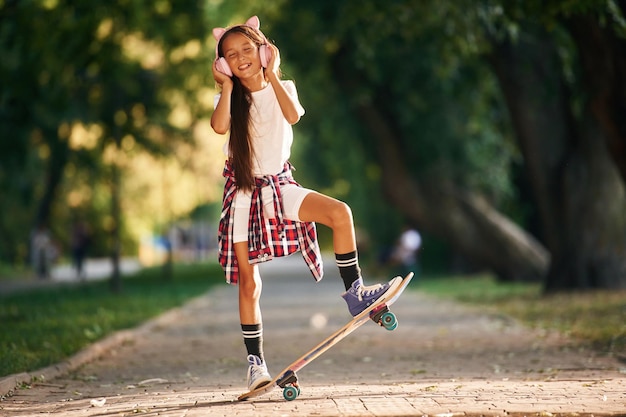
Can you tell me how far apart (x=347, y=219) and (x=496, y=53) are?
1606 cm

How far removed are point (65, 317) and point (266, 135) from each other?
10.0 meters

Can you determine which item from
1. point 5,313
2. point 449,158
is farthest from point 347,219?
point 449,158

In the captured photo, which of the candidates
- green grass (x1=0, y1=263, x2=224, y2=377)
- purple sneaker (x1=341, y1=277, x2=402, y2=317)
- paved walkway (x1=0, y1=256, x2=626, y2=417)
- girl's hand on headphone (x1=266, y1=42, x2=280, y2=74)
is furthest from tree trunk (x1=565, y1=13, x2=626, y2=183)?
purple sneaker (x1=341, y1=277, x2=402, y2=317)

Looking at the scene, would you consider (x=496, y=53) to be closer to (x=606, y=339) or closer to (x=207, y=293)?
(x=207, y=293)

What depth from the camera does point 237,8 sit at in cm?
2973

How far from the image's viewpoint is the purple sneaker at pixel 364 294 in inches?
301

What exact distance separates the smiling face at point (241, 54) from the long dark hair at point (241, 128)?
3 cm

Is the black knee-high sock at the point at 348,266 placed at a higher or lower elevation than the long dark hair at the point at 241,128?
lower

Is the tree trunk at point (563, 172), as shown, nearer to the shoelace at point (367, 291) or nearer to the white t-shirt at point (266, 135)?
the white t-shirt at point (266, 135)

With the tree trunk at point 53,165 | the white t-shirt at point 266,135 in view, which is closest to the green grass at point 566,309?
the white t-shirt at point 266,135

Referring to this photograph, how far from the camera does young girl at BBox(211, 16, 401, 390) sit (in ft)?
26.0

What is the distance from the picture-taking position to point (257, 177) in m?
8.05

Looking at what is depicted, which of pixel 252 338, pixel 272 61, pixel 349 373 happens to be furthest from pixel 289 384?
pixel 349 373

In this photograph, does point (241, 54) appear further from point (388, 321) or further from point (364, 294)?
point (388, 321)
